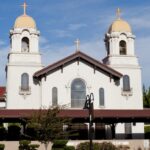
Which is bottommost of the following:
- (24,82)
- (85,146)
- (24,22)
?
(85,146)

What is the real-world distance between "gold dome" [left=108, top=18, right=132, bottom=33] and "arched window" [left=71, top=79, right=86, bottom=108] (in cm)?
792

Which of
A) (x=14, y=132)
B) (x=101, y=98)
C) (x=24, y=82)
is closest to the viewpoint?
(x=14, y=132)

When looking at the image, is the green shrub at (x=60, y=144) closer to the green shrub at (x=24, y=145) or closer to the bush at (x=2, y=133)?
the green shrub at (x=24, y=145)

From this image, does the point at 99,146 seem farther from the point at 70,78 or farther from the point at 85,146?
the point at 70,78

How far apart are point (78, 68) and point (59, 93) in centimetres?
339

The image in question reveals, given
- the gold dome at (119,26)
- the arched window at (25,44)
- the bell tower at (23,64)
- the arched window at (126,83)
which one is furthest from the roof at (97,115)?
the gold dome at (119,26)

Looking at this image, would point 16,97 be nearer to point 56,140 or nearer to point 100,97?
point 100,97

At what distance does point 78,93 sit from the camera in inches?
2002

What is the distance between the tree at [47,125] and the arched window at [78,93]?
1111cm

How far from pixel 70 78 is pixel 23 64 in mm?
5455

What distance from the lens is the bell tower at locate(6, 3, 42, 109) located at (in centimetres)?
5156

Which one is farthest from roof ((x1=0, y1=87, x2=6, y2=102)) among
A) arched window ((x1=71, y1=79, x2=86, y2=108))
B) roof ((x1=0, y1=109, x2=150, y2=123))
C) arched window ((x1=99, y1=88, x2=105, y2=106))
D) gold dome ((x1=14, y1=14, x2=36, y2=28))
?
roof ((x1=0, y1=109, x2=150, y2=123))

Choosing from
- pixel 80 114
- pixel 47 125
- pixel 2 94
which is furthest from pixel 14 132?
pixel 2 94

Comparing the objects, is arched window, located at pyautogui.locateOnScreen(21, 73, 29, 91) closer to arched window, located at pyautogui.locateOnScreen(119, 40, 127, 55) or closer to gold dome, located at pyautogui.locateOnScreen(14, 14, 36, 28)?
→ gold dome, located at pyautogui.locateOnScreen(14, 14, 36, 28)
